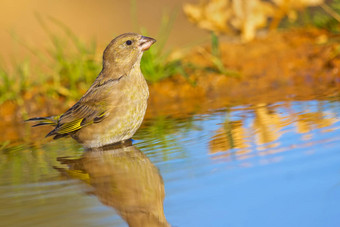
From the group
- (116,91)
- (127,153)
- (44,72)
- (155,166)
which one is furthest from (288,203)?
(44,72)

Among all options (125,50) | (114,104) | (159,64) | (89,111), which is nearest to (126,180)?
(114,104)

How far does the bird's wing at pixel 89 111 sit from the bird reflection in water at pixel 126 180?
385mm

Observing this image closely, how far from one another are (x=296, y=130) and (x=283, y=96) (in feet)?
6.14

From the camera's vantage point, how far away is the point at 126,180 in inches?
107

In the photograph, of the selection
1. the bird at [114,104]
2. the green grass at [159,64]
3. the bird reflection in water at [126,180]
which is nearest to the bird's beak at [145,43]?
the bird at [114,104]

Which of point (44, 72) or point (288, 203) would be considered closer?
point (288, 203)

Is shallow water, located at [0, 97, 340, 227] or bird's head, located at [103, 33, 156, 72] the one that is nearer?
shallow water, located at [0, 97, 340, 227]

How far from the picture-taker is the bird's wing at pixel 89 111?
13.8 feet

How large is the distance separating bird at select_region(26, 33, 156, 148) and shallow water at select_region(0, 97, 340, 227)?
5.6 inches

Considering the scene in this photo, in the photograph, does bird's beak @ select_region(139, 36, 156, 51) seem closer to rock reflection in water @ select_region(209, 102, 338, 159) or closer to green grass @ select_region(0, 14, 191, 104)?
rock reflection in water @ select_region(209, 102, 338, 159)

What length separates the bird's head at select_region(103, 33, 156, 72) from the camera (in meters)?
4.50

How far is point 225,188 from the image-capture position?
228 centimetres

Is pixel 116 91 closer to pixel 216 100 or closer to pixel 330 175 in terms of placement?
pixel 216 100

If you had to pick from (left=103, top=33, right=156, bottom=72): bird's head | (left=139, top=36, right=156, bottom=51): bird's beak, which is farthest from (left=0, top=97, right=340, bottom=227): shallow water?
(left=139, top=36, right=156, bottom=51): bird's beak
